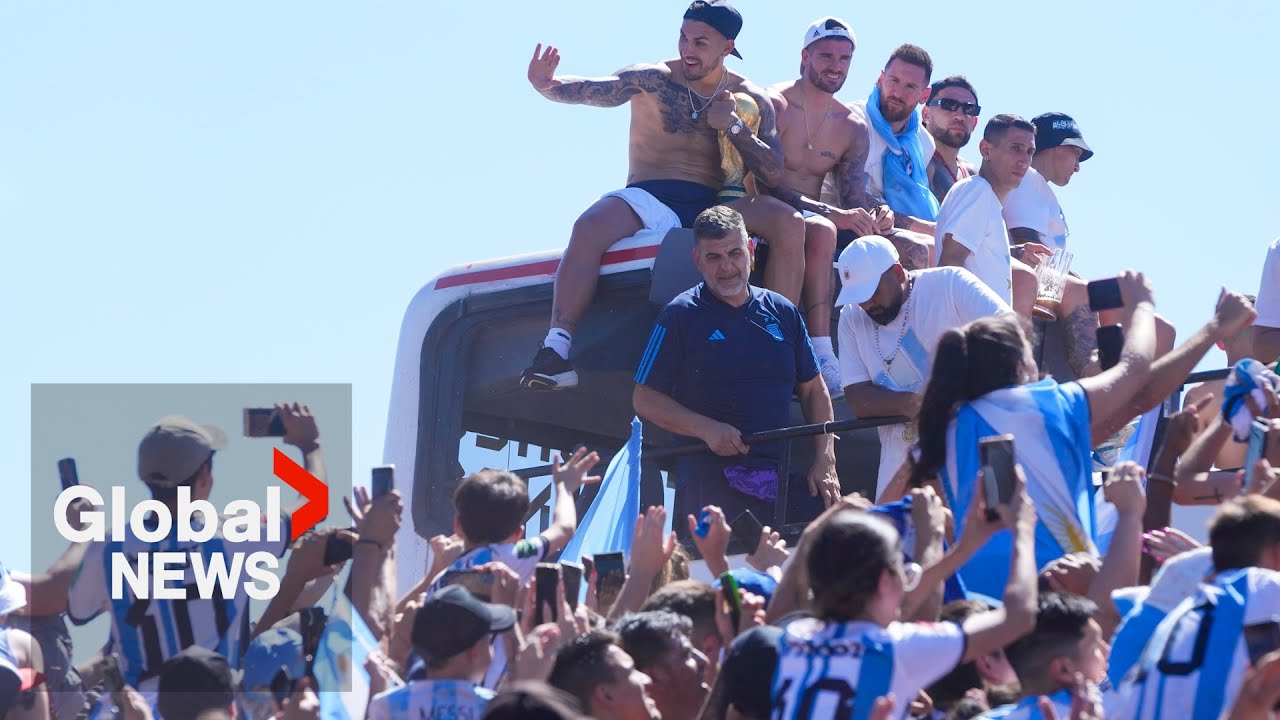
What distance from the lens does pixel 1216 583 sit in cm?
387

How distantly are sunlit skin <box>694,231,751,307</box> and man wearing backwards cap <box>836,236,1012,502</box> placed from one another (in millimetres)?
608

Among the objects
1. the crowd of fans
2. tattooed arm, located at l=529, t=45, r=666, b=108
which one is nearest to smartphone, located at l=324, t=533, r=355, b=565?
the crowd of fans

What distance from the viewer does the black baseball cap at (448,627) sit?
422 centimetres

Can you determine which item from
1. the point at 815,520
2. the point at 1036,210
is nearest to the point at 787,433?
the point at 815,520

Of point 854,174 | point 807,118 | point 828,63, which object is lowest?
point 854,174

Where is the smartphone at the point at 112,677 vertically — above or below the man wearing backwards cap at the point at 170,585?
below

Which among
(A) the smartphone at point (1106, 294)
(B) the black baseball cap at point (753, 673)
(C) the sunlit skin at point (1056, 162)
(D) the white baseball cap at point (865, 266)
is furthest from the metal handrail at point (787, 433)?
(C) the sunlit skin at point (1056, 162)

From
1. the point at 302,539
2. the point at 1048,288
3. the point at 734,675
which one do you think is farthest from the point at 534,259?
the point at 734,675

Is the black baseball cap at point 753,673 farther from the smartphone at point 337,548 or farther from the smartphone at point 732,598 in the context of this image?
the smartphone at point 337,548

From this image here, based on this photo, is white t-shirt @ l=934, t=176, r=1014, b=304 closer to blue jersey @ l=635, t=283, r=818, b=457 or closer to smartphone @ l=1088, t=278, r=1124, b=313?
blue jersey @ l=635, t=283, r=818, b=457

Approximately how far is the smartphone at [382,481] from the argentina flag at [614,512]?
5.35 feet

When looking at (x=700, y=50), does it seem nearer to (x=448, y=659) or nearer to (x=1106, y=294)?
(x=1106, y=294)

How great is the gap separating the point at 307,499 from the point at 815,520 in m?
1.62

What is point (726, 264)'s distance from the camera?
23.8ft
